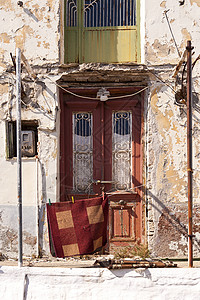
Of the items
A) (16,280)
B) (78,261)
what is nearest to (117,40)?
(78,261)

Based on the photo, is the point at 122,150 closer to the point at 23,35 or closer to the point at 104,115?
the point at 104,115

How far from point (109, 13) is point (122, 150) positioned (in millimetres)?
2645

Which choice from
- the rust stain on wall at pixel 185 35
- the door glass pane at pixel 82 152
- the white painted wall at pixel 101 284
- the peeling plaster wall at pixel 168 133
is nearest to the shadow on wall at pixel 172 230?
the peeling plaster wall at pixel 168 133

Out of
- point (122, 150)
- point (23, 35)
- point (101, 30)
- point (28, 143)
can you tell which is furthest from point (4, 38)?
point (122, 150)

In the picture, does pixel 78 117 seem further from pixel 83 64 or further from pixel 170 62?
pixel 170 62

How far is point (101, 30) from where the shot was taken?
6.14m

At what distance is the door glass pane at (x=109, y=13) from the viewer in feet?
20.0

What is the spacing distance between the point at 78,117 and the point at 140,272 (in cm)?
315

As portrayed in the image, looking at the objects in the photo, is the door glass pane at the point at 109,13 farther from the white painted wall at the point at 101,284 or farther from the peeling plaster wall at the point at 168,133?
the white painted wall at the point at 101,284

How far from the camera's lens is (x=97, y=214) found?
480 cm

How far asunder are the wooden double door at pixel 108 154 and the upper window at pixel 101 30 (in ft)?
2.34

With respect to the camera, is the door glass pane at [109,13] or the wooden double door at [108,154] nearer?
the wooden double door at [108,154]

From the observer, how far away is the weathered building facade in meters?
5.73

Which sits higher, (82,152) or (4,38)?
(4,38)
